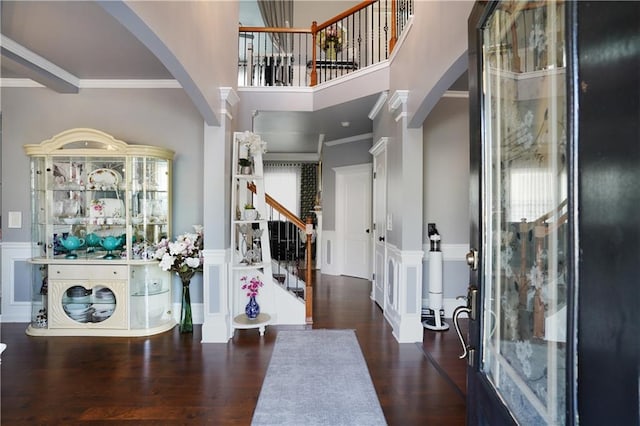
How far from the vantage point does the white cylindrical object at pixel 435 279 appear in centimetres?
390

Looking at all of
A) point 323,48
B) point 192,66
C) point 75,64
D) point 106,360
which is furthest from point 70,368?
point 323,48

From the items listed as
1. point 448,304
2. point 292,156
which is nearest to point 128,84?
point 448,304

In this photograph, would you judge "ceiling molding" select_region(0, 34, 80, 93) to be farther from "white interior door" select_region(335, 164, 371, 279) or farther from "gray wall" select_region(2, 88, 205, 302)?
"white interior door" select_region(335, 164, 371, 279)

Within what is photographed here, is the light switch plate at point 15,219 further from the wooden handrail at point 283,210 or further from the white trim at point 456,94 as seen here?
the white trim at point 456,94

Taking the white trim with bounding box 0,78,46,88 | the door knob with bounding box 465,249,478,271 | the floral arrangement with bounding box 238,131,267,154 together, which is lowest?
the door knob with bounding box 465,249,478,271

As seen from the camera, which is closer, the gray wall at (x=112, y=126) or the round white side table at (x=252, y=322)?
the round white side table at (x=252, y=322)

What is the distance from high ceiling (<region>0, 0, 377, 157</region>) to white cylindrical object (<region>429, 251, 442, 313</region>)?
6.91 ft

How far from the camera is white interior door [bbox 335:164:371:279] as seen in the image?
6.23 m

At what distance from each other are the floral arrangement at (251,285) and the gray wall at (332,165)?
3.12 m

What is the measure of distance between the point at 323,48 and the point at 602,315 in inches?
228

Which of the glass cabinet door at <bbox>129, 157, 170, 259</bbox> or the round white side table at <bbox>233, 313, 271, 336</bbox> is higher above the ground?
the glass cabinet door at <bbox>129, 157, 170, 259</bbox>

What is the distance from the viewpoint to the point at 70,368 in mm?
2795

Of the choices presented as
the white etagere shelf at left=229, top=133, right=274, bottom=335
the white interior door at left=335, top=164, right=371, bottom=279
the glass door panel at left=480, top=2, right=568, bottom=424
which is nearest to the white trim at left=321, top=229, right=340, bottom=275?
the white interior door at left=335, top=164, right=371, bottom=279

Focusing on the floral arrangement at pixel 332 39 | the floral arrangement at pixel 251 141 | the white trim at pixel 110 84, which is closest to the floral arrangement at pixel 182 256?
the floral arrangement at pixel 251 141
